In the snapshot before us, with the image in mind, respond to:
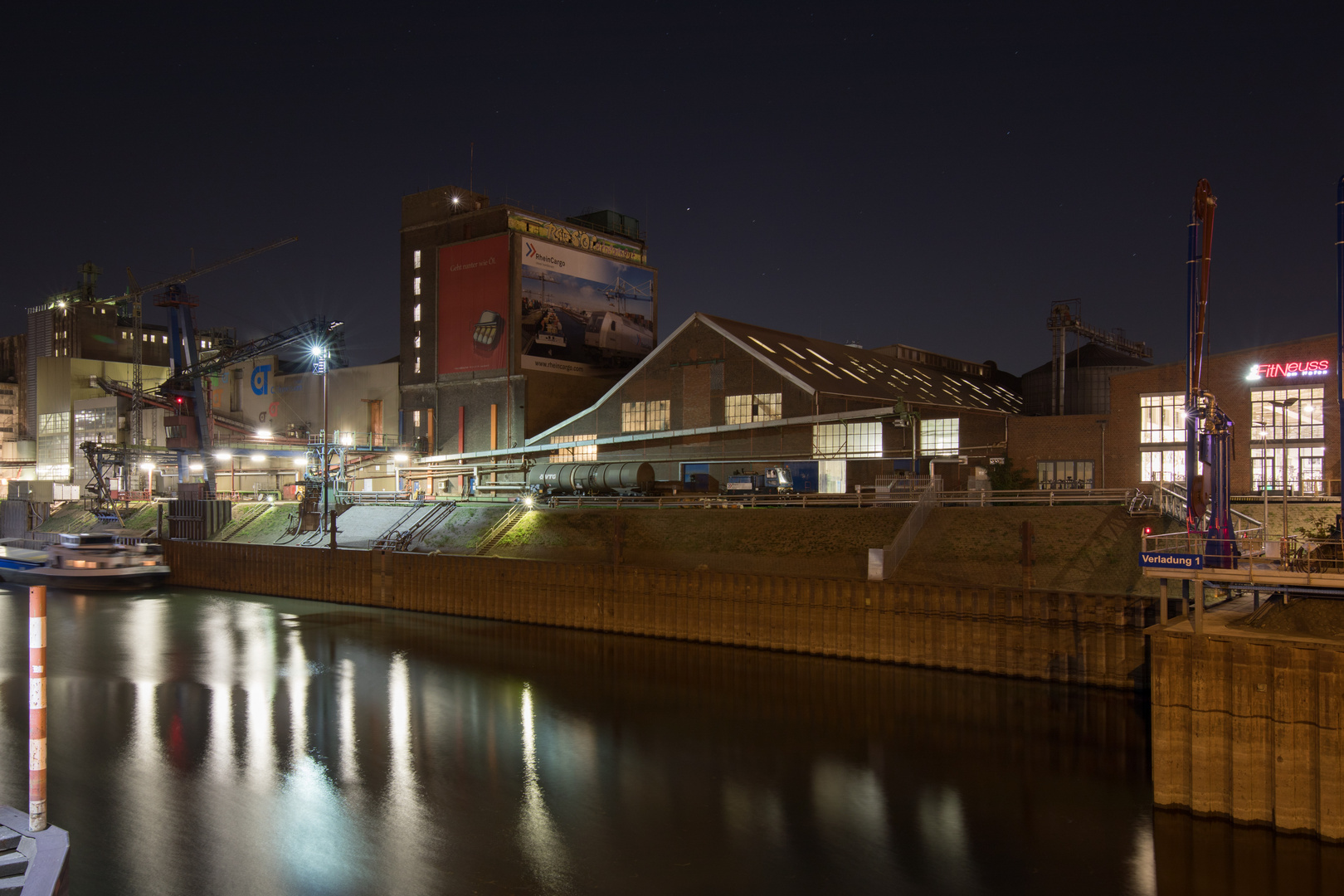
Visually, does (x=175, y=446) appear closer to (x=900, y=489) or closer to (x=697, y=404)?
(x=697, y=404)

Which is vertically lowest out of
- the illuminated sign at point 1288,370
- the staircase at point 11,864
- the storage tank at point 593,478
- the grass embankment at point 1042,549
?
the staircase at point 11,864

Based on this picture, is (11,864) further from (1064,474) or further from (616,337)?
(616,337)

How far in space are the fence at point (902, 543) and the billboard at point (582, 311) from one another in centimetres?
4510

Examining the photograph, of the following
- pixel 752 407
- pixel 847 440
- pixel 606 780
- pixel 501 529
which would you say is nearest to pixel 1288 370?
pixel 847 440

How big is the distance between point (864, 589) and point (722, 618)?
5.92 m

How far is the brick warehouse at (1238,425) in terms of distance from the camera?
43.7 meters

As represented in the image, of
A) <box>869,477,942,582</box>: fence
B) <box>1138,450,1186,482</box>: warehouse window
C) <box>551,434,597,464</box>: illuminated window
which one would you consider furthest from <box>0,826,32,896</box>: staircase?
<box>551,434,597,464</box>: illuminated window

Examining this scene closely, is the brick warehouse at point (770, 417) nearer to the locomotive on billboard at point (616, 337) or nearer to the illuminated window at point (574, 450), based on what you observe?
the illuminated window at point (574, 450)

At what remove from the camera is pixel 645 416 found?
6172 cm

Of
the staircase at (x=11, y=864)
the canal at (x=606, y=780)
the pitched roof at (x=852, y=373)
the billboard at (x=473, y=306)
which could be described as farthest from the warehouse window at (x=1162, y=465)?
the staircase at (x=11, y=864)

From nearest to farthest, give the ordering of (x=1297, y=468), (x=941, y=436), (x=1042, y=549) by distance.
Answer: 1. (x=1042, y=549)
2. (x=1297, y=468)
3. (x=941, y=436)

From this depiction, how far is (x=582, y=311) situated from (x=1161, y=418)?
50185 millimetres

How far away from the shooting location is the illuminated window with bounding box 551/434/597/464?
64.4m

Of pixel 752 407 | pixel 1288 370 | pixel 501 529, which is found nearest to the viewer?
pixel 1288 370
